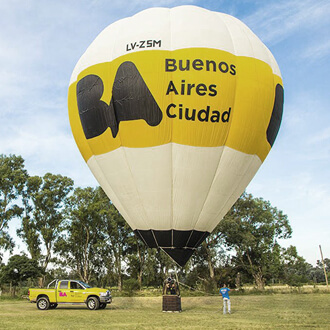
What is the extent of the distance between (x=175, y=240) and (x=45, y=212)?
29210 mm

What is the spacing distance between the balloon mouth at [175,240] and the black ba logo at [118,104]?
146 inches

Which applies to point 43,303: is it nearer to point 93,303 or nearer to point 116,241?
point 93,303

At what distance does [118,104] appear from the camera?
12.5 meters

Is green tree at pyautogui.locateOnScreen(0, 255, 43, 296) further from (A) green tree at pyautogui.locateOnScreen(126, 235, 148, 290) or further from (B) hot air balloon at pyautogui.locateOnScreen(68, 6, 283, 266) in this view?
(B) hot air balloon at pyautogui.locateOnScreen(68, 6, 283, 266)

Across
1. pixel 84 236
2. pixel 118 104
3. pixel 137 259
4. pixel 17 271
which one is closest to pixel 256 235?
pixel 137 259

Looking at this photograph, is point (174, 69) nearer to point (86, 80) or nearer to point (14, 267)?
point (86, 80)

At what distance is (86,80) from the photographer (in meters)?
13.6

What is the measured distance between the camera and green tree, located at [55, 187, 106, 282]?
39000 millimetres

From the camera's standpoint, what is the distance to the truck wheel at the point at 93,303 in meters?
15.5

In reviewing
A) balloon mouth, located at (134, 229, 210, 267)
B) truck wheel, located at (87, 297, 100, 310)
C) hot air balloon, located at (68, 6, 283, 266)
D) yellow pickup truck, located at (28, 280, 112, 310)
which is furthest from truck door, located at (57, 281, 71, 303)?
hot air balloon, located at (68, 6, 283, 266)

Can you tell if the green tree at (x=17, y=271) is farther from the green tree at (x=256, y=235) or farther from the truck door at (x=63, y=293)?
the green tree at (x=256, y=235)

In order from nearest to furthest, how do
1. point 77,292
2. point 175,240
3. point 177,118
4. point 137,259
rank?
point 177,118 → point 175,240 → point 77,292 → point 137,259

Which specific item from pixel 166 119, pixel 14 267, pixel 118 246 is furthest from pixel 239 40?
pixel 118 246

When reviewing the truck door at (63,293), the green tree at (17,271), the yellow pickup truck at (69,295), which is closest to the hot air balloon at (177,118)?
the yellow pickup truck at (69,295)
